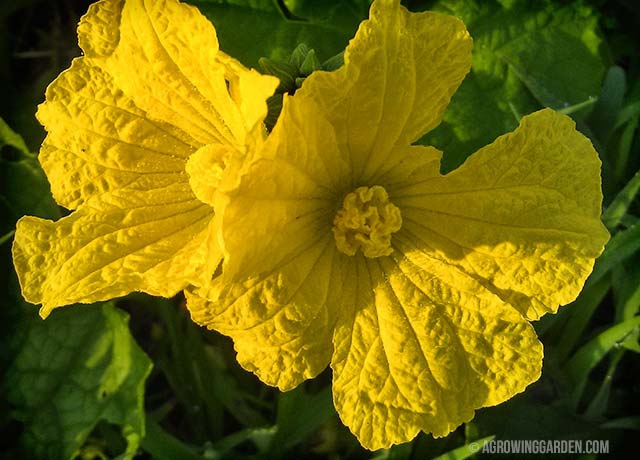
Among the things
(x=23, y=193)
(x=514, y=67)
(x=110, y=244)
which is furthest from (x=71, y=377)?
(x=514, y=67)

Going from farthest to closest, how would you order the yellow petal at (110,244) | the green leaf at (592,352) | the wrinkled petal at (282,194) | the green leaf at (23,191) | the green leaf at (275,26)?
1. the green leaf at (23,191)
2. the green leaf at (275,26)
3. the green leaf at (592,352)
4. the yellow petal at (110,244)
5. the wrinkled petal at (282,194)

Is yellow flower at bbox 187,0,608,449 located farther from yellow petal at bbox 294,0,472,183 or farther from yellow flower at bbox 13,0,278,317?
yellow flower at bbox 13,0,278,317

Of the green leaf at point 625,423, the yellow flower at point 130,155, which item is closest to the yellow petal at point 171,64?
the yellow flower at point 130,155

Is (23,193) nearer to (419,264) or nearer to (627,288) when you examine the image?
(419,264)

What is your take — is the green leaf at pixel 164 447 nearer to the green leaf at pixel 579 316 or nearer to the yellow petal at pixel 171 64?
the yellow petal at pixel 171 64

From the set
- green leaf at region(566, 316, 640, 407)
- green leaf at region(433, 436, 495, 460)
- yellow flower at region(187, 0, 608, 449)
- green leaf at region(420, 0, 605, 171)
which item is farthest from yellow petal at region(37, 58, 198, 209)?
green leaf at region(566, 316, 640, 407)

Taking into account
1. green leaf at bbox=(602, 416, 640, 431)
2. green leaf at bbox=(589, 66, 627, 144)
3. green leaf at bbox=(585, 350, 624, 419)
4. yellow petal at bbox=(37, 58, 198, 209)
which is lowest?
green leaf at bbox=(602, 416, 640, 431)
